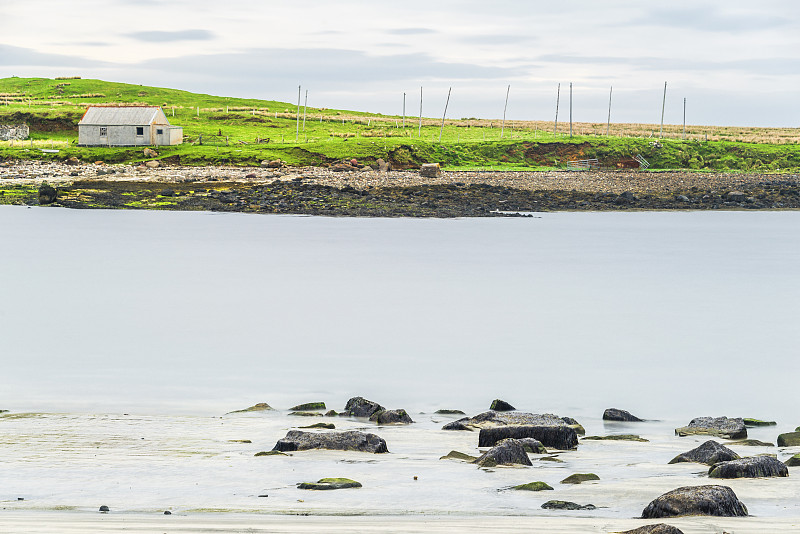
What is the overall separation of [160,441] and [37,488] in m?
2.65

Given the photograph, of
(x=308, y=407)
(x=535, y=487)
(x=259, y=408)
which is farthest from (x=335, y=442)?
(x=259, y=408)

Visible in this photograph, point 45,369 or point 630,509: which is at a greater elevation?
point 630,509

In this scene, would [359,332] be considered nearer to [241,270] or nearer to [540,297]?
[540,297]

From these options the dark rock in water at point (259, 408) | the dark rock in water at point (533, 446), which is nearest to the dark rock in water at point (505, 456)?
the dark rock in water at point (533, 446)

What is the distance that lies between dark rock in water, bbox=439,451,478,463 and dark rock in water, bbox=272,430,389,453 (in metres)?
0.74

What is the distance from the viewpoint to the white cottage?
316ft

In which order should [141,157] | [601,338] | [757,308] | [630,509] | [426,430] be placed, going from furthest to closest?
1. [141,157]
2. [757,308]
3. [601,338]
4. [426,430]
5. [630,509]

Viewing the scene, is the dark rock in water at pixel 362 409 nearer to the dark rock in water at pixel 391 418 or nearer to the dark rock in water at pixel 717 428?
the dark rock in water at pixel 391 418

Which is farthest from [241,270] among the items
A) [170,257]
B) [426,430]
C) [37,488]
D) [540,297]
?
[37,488]

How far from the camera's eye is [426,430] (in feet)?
43.7

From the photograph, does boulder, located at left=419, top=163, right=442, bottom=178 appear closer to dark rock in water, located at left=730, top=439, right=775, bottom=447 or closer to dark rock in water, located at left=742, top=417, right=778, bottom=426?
dark rock in water, located at left=742, top=417, right=778, bottom=426

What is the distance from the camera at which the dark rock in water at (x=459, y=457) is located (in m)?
11.1

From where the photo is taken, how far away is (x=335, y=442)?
11.6 metres

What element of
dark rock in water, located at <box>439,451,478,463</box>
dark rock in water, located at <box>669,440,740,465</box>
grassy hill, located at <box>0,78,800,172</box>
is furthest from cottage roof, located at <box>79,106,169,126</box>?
dark rock in water, located at <box>669,440,740,465</box>
